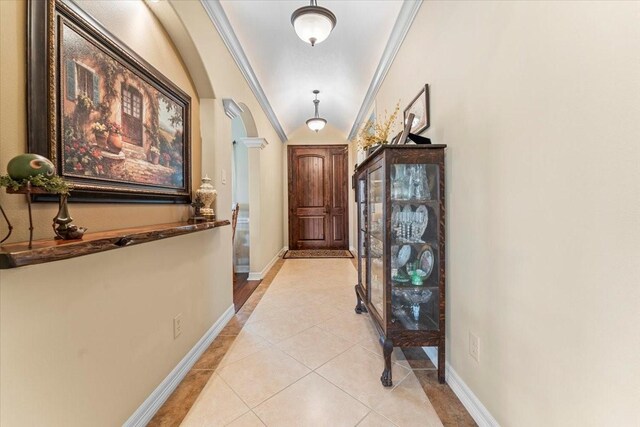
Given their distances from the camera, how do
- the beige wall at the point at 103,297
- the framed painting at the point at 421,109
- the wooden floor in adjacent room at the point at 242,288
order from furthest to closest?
the wooden floor in adjacent room at the point at 242,288, the framed painting at the point at 421,109, the beige wall at the point at 103,297

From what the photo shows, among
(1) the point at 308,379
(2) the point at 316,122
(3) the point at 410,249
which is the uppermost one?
(2) the point at 316,122

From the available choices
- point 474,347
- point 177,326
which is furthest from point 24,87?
point 474,347

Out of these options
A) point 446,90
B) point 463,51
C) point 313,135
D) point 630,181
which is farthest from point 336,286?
point 313,135

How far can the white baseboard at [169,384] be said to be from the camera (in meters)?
1.27

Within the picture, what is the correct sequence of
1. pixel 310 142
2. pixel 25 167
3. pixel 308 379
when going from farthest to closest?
1. pixel 310 142
2. pixel 308 379
3. pixel 25 167

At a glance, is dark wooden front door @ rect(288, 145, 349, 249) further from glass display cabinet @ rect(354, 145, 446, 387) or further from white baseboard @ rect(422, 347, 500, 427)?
white baseboard @ rect(422, 347, 500, 427)

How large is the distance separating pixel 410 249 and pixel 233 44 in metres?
2.47

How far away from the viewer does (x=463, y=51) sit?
141 cm

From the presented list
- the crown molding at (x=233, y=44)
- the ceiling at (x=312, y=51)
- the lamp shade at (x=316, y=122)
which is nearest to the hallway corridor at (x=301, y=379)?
the crown molding at (x=233, y=44)

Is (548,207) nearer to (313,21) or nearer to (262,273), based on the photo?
(313,21)

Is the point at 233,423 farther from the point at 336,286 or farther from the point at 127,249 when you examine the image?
the point at 336,286

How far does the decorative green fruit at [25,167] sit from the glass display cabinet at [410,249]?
1496 millimetres

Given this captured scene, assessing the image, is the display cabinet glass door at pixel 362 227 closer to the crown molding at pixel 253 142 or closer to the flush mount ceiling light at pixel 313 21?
the flush mount ceiling light at pixel 313 21

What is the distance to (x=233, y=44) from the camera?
8.13 ft
